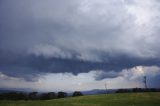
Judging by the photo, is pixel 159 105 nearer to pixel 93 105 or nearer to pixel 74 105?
pixel 93 105

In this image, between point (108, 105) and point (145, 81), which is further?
point (145, 81)

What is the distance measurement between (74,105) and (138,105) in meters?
23.3

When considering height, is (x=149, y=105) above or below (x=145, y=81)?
below

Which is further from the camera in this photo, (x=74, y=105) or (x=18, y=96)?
(x=18, y=96)

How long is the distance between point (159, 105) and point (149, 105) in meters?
3.39

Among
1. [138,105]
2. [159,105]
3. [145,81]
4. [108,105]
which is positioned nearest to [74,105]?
[108,105]

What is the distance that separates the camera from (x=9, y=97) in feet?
646

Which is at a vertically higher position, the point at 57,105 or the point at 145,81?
the point at 145,81

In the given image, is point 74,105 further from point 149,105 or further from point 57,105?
point 149,105

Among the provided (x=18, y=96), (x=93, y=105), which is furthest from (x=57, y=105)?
(x=18, y=96)

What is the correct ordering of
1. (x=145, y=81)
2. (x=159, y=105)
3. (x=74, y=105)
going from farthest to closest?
(x=145, y=81)
(x=74, y=105)
(x=159, y=105)

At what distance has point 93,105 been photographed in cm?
9894

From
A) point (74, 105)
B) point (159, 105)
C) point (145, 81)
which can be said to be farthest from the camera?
point (145, 81)

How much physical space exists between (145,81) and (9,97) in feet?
324
